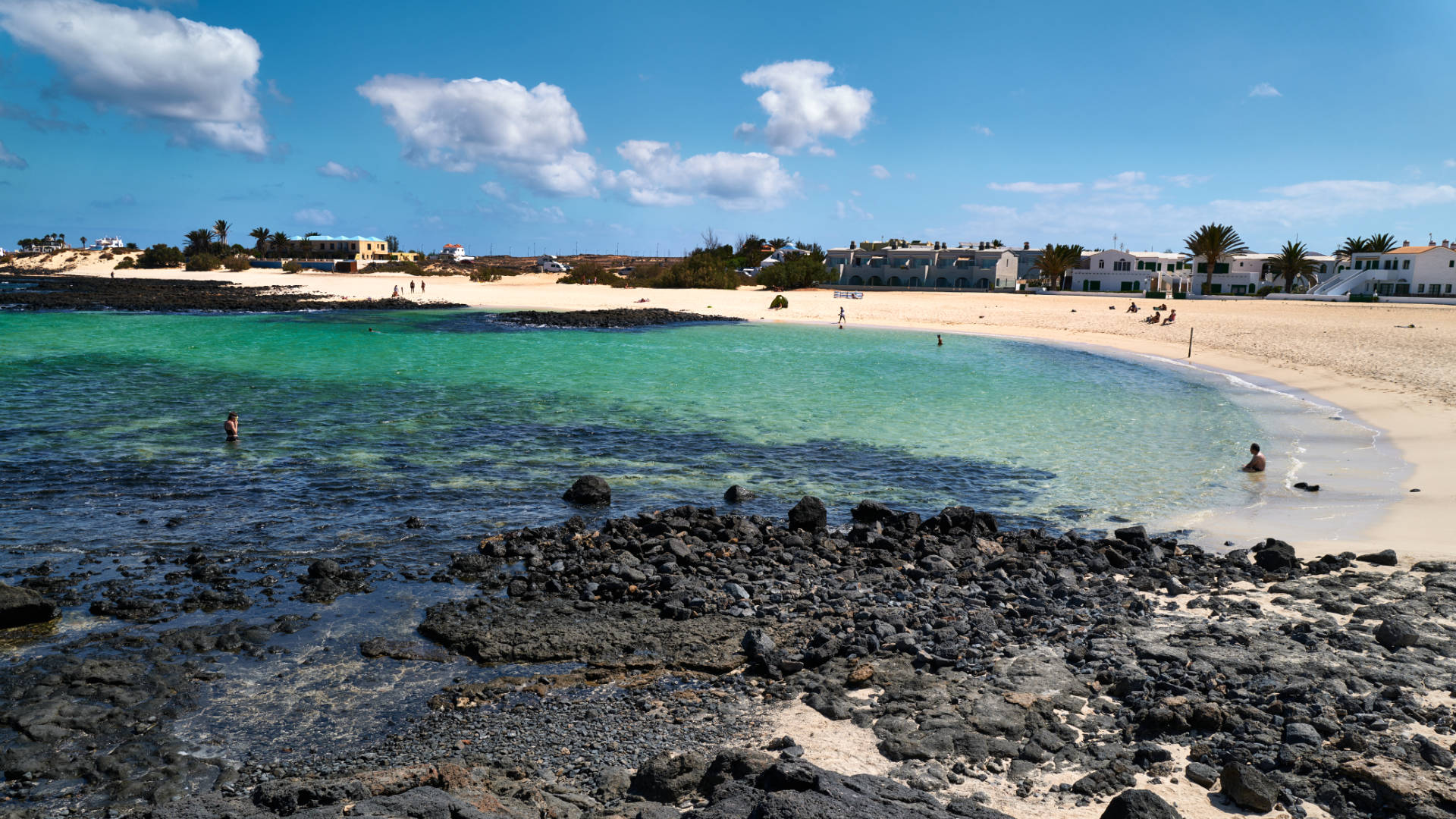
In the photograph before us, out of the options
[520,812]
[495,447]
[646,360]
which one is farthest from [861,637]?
[646,360]

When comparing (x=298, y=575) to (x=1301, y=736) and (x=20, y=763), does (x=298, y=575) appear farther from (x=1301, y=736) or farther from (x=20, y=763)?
(x=1301, y=736)

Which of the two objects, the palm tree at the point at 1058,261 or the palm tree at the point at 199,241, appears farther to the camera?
the palm tree at the point at 199,241

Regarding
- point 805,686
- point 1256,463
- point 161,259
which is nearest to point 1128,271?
point 1256,463

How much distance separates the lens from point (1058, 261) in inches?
4114

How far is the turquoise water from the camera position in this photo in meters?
15.0

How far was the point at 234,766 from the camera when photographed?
7.04m

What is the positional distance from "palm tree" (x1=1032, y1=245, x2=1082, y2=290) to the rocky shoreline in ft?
326

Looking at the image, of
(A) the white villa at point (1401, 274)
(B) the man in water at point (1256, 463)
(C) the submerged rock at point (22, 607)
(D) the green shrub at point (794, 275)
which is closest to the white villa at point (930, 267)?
(D) the green shrub at point (794, 275)

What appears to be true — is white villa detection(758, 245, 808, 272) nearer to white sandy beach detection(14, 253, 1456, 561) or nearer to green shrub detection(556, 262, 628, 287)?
white sandy beach detection(14, 253, 1456, 561)

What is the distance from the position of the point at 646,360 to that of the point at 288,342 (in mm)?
21097

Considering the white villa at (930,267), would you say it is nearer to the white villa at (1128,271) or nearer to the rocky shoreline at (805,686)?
the white villa at (1128,271)

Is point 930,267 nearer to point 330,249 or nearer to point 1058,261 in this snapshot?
point 1058,261

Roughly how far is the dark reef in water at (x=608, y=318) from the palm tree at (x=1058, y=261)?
50.8m

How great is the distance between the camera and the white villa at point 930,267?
351 ft
